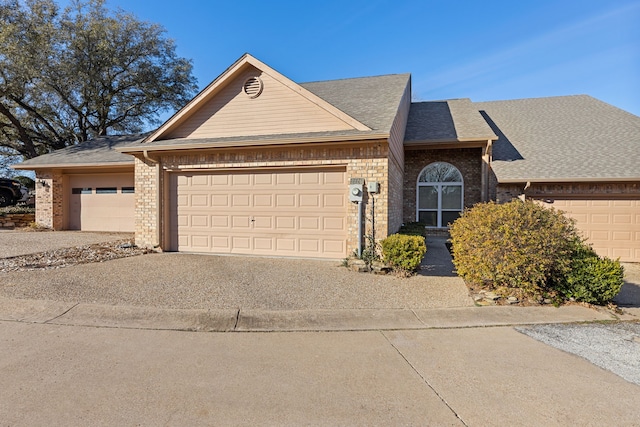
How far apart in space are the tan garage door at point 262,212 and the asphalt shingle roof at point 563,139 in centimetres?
662

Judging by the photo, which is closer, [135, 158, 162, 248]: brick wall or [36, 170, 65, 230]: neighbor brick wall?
[135, 158, 162, 248]: brick wall

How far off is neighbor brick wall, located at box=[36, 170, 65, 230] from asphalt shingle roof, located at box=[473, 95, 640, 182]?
60.3 ft

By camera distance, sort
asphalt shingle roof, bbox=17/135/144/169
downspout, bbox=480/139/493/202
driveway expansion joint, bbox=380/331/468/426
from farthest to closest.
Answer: asphalt shingle roof, bbox=17/135/144/169 < downspout, bbox=480/139/493/202 < driveway expansion joint, bbox=380/331/468/426

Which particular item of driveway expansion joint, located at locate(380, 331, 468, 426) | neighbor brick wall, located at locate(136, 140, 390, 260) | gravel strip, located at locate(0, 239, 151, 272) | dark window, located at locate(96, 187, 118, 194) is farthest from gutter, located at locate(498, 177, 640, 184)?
dark window, located at locate(96, 187, 118, 194)

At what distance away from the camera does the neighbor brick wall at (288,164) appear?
776 centimetres

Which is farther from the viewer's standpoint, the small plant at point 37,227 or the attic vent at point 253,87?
the small plant at point 37,227

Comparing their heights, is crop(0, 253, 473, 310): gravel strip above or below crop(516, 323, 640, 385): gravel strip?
above

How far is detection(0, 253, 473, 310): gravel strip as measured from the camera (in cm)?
520

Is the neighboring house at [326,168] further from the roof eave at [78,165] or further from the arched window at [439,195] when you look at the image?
the roof eave at [78,165]

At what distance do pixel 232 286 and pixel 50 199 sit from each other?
13.2 m

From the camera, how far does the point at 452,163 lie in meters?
13.0

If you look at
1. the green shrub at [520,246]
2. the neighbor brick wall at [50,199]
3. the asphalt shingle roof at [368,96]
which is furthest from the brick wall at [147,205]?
the green shrub at [520,246]

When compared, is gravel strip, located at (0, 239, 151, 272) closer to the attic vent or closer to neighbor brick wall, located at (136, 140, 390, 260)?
neighbor brick wall, located at (136, 140, 390, 260)

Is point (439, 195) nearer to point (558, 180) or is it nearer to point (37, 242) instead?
point (558, 180)
